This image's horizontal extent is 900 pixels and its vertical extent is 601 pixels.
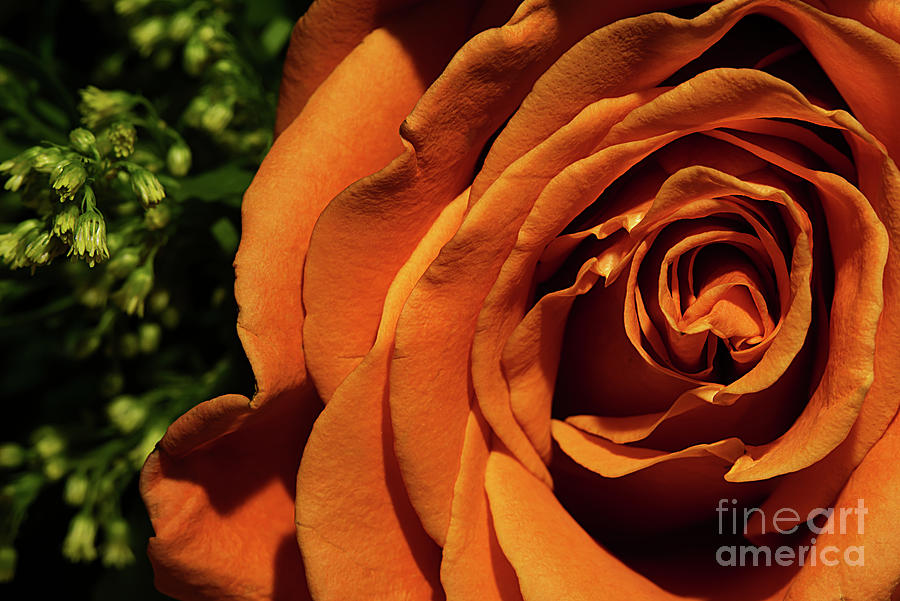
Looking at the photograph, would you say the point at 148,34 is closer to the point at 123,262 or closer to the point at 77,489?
the point at 123,262

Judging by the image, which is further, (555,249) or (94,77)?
(94,77)

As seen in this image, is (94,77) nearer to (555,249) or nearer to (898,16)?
(555,249)

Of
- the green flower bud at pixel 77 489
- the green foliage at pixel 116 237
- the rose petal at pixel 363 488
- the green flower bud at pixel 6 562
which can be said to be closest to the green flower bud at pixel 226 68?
the green foliage at pixel 116 237

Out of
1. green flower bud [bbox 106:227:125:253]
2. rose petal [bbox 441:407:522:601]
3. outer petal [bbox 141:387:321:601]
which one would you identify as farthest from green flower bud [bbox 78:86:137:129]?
rose petal [bbox 441:407:522:601]

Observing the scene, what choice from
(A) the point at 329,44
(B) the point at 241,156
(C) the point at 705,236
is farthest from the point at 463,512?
(B) the point at 241,156

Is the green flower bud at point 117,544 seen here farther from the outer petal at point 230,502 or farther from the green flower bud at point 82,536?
the outer petal at point 230,502

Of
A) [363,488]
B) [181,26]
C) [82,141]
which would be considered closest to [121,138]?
[82,141]
